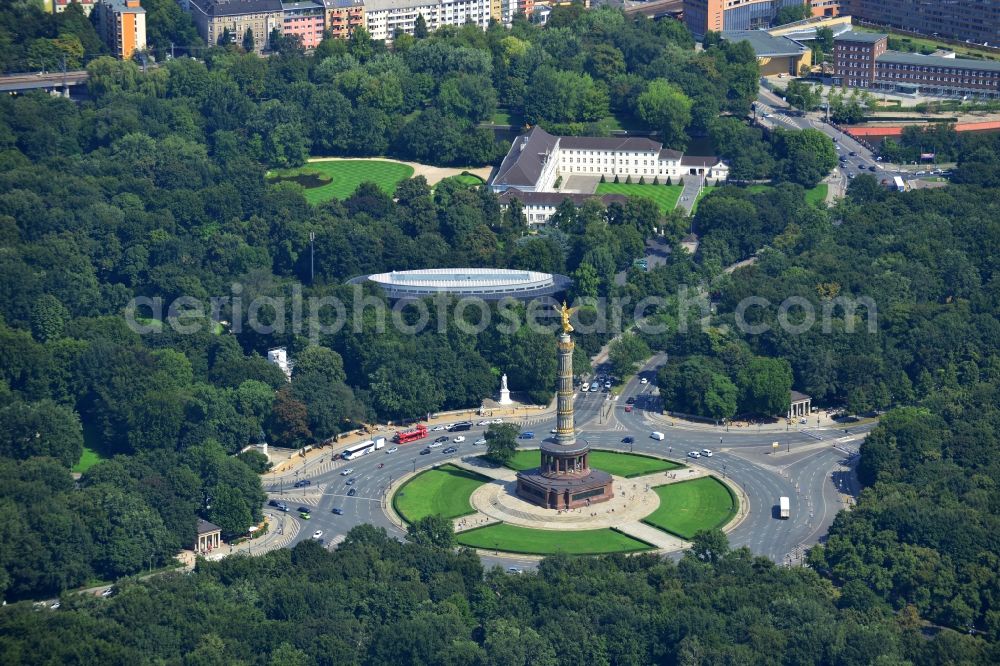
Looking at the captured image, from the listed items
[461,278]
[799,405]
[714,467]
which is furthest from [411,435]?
[799,405]

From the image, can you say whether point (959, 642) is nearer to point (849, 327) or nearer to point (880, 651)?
point (880, 651)

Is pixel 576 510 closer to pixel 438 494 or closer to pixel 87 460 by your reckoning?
pixel 438 494

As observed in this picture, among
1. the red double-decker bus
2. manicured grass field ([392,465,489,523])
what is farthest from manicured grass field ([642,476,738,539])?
the red double-decker bus

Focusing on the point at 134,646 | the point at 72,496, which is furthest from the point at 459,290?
the point at 134,646

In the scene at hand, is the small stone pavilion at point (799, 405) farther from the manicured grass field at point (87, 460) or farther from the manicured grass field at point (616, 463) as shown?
the manicured grass field at point (87, 460)

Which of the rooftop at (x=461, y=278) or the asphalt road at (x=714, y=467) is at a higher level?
the rooftop at (x=461, y=278)

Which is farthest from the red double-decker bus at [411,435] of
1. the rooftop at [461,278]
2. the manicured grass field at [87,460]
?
the manicured grass field at [87,460]
